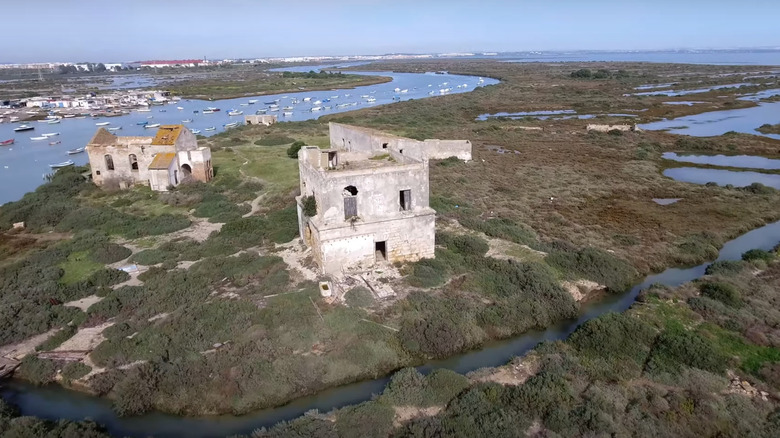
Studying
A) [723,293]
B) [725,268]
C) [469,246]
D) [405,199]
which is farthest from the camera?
[469,246]

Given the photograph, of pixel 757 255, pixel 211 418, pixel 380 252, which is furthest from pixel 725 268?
pixel 211 418

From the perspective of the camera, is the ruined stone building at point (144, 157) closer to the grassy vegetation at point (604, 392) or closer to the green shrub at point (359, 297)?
the green shrub at point (359, 297)

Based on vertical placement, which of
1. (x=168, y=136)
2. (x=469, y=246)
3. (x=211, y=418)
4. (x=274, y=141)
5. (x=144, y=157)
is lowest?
(x=211, y=418)

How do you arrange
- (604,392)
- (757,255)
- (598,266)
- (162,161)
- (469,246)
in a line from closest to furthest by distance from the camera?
1. (604,392)
2. (598,266)
3. (757,255)
4. (469,246)
5. (162,161)

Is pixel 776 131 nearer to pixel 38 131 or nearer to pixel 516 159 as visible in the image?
pixel 516 159

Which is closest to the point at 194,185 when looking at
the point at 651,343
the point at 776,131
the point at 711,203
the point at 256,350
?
the point at 256,350

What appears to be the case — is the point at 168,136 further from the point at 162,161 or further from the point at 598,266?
the point at 598,266

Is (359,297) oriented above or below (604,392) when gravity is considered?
above

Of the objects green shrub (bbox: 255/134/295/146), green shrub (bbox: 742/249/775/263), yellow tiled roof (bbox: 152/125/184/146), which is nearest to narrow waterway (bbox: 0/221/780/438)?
green shrub (bbox: 742/249/775/263)
